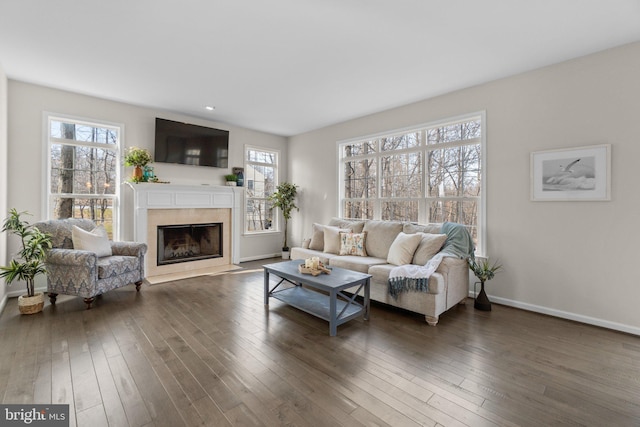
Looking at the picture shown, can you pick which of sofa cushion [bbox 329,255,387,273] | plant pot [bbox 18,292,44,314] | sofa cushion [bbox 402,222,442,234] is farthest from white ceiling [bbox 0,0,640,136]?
plant pot [bbox 18,292,44,314]

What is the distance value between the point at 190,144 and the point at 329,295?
3781mm

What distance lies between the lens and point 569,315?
3.14m

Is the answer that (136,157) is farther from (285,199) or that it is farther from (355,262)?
(355,262)

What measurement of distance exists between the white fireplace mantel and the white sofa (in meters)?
1.67

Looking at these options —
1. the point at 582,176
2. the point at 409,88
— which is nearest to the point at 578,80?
the point at 582,176

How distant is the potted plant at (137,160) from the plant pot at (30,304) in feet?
6.50

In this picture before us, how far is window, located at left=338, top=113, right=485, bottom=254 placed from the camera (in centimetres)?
395

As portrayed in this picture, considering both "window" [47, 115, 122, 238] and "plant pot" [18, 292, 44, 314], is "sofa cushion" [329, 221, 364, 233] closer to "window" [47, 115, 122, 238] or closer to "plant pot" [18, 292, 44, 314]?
"window" [47, 115, 122, 238]

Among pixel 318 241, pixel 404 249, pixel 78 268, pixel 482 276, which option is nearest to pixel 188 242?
pixel 78 268

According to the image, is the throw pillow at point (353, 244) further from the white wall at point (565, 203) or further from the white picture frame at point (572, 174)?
the white picture frame at point (572, 174)

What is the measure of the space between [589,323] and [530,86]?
2682mm

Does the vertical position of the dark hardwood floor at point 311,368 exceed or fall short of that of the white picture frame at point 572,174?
it falls short

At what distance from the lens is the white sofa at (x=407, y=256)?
303 cm

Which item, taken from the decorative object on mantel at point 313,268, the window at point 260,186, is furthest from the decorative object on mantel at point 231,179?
the decorative object on mantel at point 313,268
